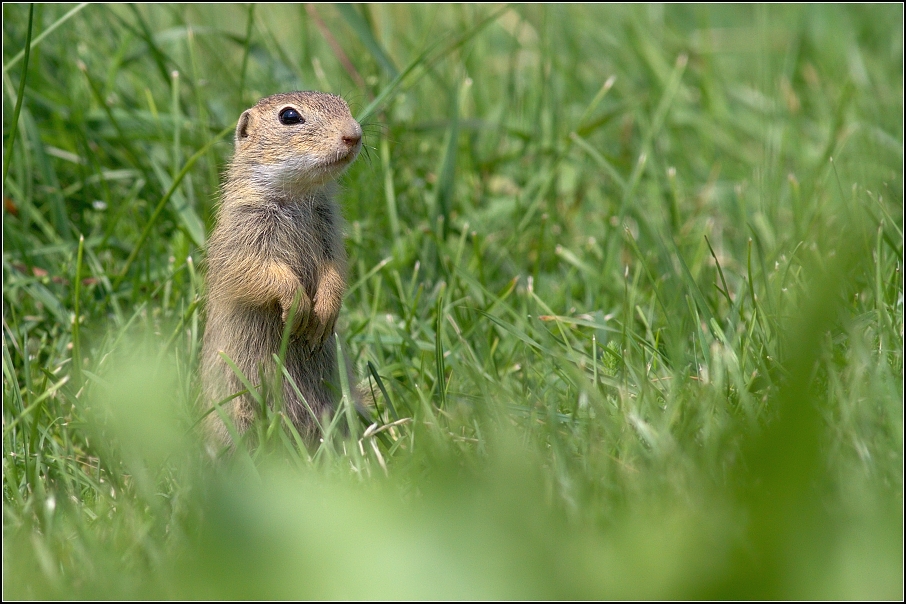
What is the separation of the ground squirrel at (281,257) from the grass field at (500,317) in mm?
200

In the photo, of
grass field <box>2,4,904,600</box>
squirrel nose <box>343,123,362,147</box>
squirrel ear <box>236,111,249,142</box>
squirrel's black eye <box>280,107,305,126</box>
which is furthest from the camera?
squirrel ear <box>236,111,249,142</box>

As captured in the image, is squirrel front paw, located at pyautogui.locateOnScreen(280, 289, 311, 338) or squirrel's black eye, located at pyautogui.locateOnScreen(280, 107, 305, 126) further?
squirrel's black eye, located at pyautogui.locateOnScreen(280, 107, 305, 126)

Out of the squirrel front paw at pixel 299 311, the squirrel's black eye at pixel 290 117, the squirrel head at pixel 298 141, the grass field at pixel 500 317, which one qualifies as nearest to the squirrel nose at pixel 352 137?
the squirrel head at pixel 298 141

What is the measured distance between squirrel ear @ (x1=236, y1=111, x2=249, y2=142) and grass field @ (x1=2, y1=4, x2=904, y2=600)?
385 mm

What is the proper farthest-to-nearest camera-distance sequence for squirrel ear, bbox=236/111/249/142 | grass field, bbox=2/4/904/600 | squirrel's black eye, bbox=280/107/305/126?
squirrel ear, bbox=236/111/249/142 → squirrel's black eye, bbox=280/107/305/126 → grass field, bbox=2/4/904/600

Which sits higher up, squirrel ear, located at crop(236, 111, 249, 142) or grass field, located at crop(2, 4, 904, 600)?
squirrel ear, located at crop(236, 111, 249, 142)

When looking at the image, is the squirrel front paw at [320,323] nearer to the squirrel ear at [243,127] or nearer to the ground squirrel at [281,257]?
the ground squirrel at [281,257]

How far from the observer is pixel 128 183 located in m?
4.43

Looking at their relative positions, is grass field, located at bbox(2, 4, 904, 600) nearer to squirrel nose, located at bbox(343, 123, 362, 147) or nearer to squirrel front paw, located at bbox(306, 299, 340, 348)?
squirrel front paw, located at bbox(306, 299, 340, 348)

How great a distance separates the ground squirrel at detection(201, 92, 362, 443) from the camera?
3043mm

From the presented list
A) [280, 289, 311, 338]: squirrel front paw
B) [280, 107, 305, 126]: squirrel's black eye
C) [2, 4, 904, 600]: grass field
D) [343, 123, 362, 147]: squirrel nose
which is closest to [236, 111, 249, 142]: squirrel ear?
[280, 107, 305, 126]: squirrel's black eye

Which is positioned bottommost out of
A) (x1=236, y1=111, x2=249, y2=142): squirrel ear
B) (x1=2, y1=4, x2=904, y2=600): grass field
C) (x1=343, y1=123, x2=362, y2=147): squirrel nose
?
(x1=2, y1=4, x2=904, y2=600): grass field

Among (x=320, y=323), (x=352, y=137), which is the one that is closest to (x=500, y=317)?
(x=320, y=323)

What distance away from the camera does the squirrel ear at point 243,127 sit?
333 centimetres
